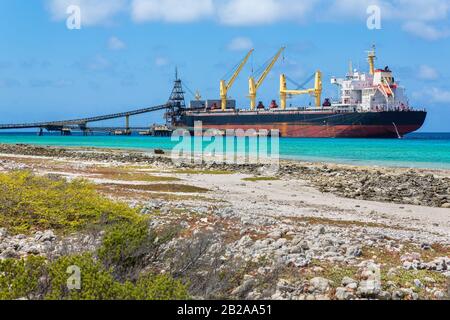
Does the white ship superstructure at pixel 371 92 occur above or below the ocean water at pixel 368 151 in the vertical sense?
above

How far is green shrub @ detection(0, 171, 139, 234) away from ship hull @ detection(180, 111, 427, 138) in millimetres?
77390

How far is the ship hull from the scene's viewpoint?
84.4 m

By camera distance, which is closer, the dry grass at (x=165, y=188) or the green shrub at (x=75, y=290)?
the green shrub at (x=75, y=290)

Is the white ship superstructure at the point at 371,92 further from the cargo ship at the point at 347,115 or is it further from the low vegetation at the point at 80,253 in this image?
the low vegetation at the point at 80,253

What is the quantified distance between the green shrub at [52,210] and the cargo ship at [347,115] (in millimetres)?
77415

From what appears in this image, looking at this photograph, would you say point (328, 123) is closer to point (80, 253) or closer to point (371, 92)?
point (371, 92)

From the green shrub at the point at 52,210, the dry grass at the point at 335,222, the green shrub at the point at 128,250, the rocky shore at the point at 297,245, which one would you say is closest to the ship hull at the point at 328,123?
the rocky shore at the point at 297,245

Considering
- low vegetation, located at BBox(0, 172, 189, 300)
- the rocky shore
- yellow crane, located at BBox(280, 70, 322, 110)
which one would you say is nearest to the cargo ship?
yellow crane, located at BBox(280, 70, 322, 110)

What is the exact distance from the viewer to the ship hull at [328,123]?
84.4 meters

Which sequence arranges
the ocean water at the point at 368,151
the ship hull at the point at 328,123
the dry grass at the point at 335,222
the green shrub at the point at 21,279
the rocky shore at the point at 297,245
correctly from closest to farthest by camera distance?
1. the green shrub at the point at 21,279
2. the rocky shore at the point at 297,245
3. the dry grass at the point at 335,222
4. the ocean water at the point at 368,151
5. the ship hull at the point at 328,123

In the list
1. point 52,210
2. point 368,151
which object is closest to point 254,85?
point 368,151

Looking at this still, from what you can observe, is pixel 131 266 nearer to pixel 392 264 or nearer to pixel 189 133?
pixel 392 264
